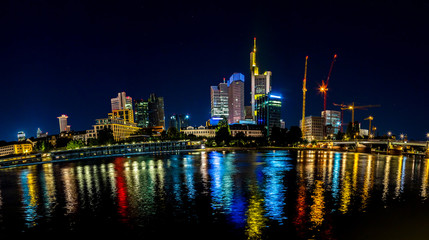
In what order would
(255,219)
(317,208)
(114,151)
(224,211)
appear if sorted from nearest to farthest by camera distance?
(255,219)
(224,211)
(317,208)
(114,151)

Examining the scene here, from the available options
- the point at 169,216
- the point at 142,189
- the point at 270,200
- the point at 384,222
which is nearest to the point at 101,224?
the point at 169,216

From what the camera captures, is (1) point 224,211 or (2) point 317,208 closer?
(1) point 224,211

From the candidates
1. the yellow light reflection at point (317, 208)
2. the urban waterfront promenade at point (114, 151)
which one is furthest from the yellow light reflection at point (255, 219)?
the urban waterfront promenade at point (114, 151)

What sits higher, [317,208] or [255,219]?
[255,219]

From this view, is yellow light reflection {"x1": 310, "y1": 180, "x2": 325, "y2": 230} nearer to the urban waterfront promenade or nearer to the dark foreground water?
the dark foreground water

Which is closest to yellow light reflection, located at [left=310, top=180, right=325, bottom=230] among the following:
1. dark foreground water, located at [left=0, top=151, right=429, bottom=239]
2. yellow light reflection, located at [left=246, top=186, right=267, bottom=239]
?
dark foreground water, located at [left=0, top=151, right=429, bottom=239]

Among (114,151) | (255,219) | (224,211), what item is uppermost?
(255,219)

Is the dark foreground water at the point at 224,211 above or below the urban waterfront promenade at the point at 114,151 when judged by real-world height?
above

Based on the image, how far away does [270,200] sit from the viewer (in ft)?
89.7

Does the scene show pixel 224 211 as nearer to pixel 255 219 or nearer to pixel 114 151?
pixel 255 219

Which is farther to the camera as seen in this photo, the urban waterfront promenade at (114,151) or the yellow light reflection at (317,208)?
the urban waterfront promenade at (114,151)

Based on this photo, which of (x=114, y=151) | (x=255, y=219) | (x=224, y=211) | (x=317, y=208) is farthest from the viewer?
(x=114, y=151)

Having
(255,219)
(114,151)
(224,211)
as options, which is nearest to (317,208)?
(255,219)

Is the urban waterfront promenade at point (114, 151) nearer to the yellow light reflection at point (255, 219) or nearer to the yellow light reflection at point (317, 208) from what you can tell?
the yellow light reflection at point (255, 219)
